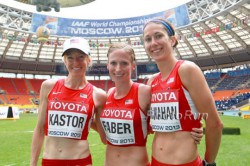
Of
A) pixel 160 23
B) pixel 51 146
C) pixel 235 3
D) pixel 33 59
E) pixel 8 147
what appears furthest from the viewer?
pixel 33 59

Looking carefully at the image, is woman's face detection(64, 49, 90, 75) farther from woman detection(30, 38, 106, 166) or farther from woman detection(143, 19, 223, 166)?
woman detection(143, 19, 223, 166)

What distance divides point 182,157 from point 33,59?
169ft

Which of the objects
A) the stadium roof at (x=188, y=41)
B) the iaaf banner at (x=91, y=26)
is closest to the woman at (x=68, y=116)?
the stadium roof at (x=188, y=41)

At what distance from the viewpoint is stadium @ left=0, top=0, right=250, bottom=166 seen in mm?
27969

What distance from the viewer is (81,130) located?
11.0 ft

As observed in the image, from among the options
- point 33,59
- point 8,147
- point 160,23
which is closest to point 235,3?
point 8,147

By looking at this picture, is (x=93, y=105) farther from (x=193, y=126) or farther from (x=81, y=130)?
(x=193, y=126)

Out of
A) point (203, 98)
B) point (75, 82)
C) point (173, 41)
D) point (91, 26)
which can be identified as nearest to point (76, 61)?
point (75, 82)

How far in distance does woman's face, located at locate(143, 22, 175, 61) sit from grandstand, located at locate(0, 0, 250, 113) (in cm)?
2565

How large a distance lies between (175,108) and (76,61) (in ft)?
4.53

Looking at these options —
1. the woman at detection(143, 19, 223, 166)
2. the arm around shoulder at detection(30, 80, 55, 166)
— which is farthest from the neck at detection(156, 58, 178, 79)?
the arm around shoulder at detection(30, 80, 55, 166)

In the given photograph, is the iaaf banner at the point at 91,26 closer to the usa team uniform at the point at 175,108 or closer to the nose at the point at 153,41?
the nose at the point at 153,41

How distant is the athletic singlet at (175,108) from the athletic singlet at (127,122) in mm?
370

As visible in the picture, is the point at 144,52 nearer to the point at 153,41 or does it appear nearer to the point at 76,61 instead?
the point at 76,61
